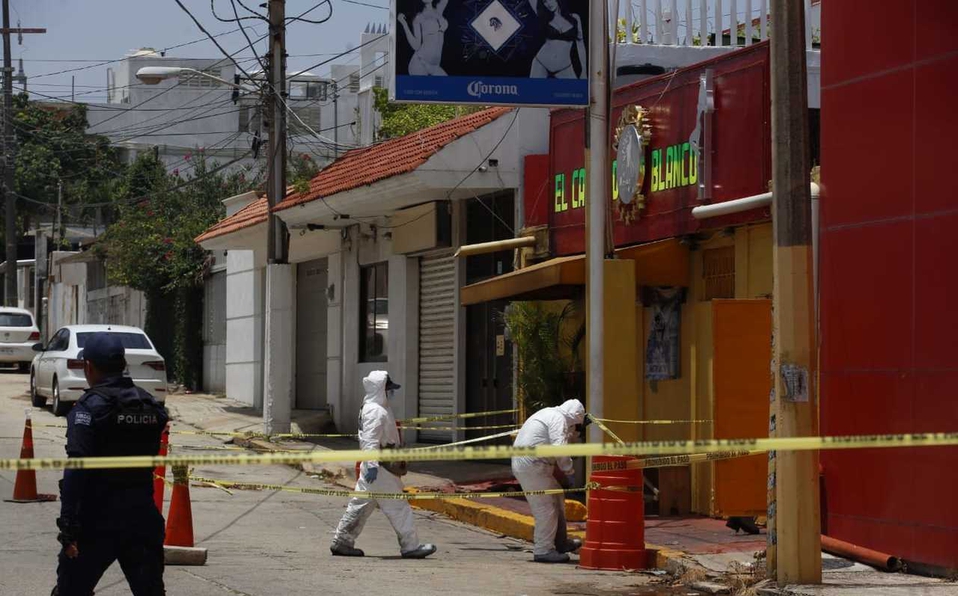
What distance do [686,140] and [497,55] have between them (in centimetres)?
231

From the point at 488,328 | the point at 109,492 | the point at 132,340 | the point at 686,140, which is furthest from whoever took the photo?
the point at 132,340

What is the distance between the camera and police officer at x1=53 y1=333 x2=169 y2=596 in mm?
6562

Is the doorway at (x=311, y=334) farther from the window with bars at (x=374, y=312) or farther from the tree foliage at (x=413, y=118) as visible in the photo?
the tree foliage at (x=413, y=118)

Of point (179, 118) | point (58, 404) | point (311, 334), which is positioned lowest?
point (58, 404)

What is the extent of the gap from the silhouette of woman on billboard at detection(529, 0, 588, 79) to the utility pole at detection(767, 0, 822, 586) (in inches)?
153

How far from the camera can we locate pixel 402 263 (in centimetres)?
2195

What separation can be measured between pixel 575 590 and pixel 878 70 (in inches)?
175

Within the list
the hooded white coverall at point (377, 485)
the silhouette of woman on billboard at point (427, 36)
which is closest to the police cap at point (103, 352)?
the hooded white coverall at point (377, 485)

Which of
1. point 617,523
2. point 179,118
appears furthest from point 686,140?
point 179,118

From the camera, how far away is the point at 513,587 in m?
10.2

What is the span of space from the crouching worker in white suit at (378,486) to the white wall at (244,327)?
50.2 ft

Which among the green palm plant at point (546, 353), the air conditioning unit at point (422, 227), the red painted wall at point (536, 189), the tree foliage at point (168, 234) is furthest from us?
the tree foliage at point (168, 234)

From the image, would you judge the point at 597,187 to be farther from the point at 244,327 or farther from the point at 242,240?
the point at 244,327

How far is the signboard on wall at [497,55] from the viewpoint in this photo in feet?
43.5
